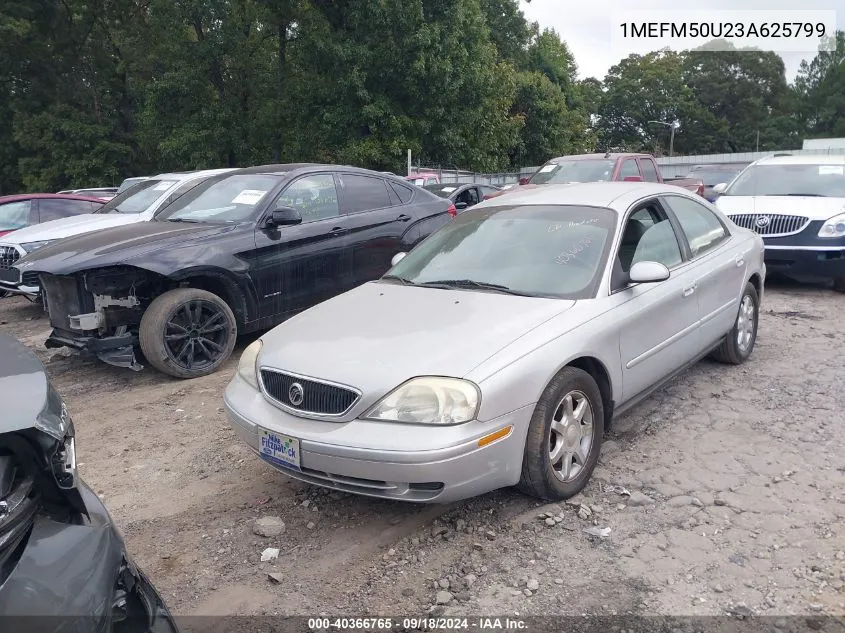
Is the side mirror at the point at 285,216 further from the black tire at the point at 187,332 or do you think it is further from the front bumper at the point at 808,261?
the front bumper at the point at 808,261

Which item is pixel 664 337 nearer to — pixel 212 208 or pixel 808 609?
pixel 808 609

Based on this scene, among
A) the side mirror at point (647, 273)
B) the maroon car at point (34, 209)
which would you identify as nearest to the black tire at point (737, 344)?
the side mirror at point (647, 273)

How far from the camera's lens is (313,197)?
669cm

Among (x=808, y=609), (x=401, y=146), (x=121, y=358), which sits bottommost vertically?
(x=808, y=609)

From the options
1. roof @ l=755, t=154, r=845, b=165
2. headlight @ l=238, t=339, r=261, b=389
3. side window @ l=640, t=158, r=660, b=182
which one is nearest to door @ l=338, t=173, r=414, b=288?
headlight @ l=238, t=339, r=261, b=389

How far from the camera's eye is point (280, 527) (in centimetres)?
349

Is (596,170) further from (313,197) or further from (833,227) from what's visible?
(313,197)

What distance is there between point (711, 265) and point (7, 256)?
799 cm

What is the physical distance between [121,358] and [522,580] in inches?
157

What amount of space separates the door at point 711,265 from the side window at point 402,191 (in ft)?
10.6

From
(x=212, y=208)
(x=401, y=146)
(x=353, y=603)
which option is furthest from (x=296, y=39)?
(x=353, y=603)

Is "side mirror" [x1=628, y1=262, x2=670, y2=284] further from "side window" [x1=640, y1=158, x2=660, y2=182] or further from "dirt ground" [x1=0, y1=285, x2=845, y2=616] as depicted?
"side window" [x1=640, y1=158, x2=660, y2=182]

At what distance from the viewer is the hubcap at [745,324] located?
550 centimetres

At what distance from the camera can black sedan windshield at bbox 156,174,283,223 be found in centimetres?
635
